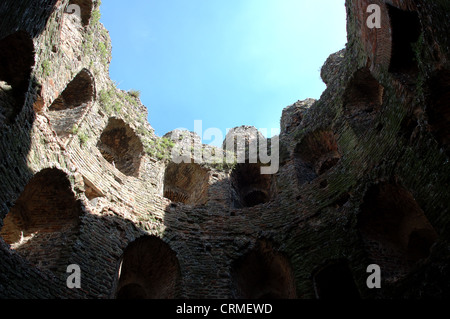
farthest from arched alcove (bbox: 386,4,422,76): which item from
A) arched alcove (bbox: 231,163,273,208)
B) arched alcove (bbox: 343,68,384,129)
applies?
arched alcove (bbox: 231,163,273,208)

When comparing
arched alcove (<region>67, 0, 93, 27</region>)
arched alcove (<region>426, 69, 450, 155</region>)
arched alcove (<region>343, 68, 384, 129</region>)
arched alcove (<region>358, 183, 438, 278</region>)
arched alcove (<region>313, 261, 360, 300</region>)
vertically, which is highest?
arched alcove (<region>67, 0, 93, 27</region>)

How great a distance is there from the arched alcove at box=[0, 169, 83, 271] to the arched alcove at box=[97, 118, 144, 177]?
4.28 metres

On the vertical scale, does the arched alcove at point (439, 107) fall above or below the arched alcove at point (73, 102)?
below

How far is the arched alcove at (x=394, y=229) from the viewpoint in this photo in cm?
985

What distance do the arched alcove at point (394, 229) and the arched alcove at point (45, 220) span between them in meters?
6.54

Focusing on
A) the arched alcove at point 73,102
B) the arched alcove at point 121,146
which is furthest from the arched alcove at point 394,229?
the arched alcove at point 73,102

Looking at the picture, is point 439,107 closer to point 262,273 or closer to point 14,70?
point 262,273

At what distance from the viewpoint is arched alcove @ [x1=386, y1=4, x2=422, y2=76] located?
36.1 ft

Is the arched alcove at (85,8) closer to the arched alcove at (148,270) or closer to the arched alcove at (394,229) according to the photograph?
the arched alcove at (148,270)

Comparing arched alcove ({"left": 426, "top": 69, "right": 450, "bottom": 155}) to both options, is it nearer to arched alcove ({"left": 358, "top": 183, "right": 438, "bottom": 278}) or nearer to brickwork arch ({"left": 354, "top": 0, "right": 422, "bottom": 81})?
arched alcove ({"left": 358, "top": 183, "right": 438, "bottom": 278})

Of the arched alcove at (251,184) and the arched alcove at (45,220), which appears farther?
the arched alcove at (251,184)

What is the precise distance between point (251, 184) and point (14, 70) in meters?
9.98

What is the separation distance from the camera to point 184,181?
16.7 metres

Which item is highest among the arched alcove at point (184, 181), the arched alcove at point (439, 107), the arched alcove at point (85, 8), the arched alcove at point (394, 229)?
the arched alcove at point (85, 8)
